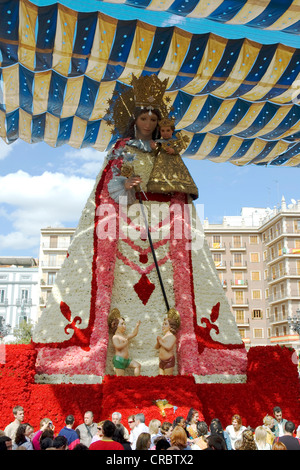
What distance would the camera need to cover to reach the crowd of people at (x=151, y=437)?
3738 millimetres

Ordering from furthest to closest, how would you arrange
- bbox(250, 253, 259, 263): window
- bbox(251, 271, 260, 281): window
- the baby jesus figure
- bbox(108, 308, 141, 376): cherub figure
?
bbox(250, 253, 259, 263): window → bbox(251, 271, 260, 281): window → the baby jesus figure → bbox(108, 308, 141, 376): cherub figure

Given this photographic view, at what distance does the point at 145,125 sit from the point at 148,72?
1398mm

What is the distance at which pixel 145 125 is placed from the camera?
995 centimetres

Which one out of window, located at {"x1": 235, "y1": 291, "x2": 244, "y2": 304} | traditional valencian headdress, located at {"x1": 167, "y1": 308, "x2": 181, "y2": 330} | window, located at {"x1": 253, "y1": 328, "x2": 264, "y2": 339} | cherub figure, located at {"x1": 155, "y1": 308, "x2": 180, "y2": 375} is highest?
window, located at {"x1": 235, "y1": 291, "x2": 244, "y2": 304}

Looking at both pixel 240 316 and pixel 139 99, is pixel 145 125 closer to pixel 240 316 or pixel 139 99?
pixel 139 99

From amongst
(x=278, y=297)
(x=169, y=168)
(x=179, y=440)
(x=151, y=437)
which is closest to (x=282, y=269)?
(x=278, y=297)

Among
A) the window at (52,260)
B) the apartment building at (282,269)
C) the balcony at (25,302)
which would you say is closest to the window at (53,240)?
the window at (52,260)

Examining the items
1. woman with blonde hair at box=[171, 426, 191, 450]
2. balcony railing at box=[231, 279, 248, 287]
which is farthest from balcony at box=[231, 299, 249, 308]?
woman with blonde hair at box=[171, 426, 191, 450]

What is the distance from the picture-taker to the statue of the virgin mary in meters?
8.38

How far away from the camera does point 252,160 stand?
14.6 m

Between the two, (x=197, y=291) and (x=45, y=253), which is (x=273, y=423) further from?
(x=45, y=253)

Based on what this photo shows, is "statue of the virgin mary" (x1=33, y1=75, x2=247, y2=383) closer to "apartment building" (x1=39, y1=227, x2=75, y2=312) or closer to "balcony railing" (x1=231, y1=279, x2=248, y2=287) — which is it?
"balcony railing" (x1=231, y1=279, x2=248, y2=287)

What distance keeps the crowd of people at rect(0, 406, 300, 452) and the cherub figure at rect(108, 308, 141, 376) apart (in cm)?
203

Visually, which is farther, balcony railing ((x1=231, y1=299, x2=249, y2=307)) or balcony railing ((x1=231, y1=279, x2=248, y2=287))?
balcony railing ((x1=231, y1=279, x2=248, y2=287))
